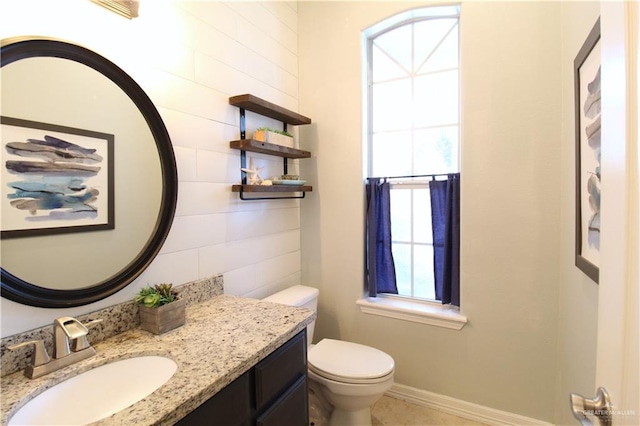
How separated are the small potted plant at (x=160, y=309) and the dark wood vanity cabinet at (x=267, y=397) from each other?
1.26ft

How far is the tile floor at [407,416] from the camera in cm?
184

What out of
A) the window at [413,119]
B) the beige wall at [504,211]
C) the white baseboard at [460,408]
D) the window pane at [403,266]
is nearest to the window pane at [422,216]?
the window at [413,119]

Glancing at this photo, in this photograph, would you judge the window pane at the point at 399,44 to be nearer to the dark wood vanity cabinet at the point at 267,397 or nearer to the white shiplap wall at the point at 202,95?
the white shiplap wall at the point at 202,95

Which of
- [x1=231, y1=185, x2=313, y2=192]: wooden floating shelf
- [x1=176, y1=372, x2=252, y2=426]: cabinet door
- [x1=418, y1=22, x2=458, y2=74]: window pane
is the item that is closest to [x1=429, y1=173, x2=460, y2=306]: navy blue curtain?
[x1=418, y1=22, x2=458, y2=74]: window pane

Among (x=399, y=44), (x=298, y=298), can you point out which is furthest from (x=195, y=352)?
(x=399, y=44)

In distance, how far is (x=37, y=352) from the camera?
34.5 inches

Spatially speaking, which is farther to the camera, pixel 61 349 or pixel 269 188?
pixel 269 188

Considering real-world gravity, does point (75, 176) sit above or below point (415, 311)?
above

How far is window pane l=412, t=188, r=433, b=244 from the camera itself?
2059mm

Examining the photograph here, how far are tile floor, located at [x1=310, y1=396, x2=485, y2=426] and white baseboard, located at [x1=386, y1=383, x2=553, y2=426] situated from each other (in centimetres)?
3

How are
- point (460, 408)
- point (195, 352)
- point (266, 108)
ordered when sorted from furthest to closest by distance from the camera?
1. point (460, 408)
2. point (266, 108)
3. point (195, 352)

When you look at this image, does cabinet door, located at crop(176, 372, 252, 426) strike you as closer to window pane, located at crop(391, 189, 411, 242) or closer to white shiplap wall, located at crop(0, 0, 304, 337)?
white shiplap wall, located at crop(0, 0, 304, 337)

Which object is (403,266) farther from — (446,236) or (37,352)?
(37,352)

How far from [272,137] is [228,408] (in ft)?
4.40
